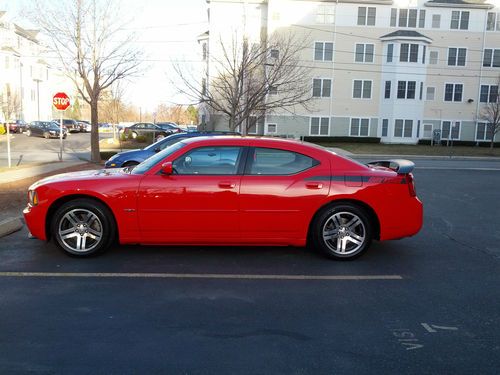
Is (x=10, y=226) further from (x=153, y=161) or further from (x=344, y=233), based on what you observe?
(x=344, y=233)

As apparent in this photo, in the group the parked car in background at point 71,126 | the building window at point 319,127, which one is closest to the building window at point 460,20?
the building window at point 319,127

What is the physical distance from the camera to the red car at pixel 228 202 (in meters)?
5.73

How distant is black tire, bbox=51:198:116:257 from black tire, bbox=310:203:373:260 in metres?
2.55

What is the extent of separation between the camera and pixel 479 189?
13.7 m

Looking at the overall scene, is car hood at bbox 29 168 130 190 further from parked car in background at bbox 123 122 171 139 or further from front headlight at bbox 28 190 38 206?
parked car in background at bbox 123 122 171 139

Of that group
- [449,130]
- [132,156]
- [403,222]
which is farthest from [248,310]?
[449,130]

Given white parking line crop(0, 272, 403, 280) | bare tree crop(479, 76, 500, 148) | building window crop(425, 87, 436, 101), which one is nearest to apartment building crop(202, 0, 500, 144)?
building window crop(425, 87, 436, 101)

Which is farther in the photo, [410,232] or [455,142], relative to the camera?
[455,142]

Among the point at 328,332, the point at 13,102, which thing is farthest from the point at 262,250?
the point at 13,102

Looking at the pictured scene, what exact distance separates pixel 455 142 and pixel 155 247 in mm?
43715

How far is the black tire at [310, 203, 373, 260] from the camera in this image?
19.4 ft

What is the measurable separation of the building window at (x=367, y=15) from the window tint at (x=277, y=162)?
3992 cm

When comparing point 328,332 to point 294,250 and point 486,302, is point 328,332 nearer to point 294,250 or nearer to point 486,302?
point 486,302

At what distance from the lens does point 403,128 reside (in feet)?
Answer: 144
